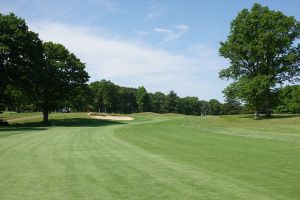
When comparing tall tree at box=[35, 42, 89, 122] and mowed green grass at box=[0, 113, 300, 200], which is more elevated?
tall tree at box=[35, 42, 89, 122]

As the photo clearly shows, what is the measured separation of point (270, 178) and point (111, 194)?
458 centimetres

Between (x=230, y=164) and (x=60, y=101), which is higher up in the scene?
(x=60, y=101)

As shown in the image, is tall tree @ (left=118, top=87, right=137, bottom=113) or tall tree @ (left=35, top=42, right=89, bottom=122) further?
tall tree @ (left=118, top=87, right=137, bottom=113)

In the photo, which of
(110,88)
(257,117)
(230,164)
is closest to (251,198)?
(230,164)

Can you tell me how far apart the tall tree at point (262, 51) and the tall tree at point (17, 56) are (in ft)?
81.6

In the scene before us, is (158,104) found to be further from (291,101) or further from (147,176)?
(147,176)

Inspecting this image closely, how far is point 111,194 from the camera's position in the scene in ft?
29.0

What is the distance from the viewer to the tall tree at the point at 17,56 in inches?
2048

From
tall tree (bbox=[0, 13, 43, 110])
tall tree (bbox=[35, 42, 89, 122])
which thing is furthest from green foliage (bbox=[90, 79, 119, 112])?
tall tree (bbox=[0, 13, 43, 110])

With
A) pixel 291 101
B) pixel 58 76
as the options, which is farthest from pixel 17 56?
pixel 291 101

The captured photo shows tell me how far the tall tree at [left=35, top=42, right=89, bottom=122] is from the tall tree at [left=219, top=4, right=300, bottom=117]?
77.7ft

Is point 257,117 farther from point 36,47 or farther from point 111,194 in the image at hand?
point 111,194

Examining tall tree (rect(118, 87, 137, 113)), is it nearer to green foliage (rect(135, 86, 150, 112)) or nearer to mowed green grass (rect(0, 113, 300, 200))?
green foliage (rect(135, 86, 150, 112))

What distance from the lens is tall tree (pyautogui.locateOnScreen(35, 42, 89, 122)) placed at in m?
61.5
